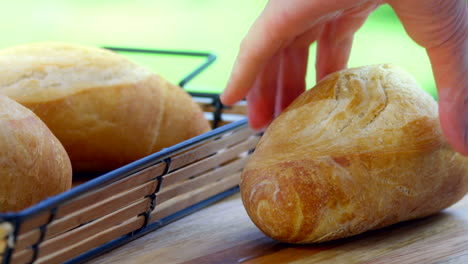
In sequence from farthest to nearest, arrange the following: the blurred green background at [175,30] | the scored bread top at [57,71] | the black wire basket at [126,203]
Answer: the blurred green background at [175,30] < the scored bread top at [57,71] < the black wire basket at [126,203]

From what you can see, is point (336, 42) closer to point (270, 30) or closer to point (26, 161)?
point (270, 30)

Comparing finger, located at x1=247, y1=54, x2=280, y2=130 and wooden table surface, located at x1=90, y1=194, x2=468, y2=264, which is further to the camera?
finger, located at x1=247, y1=54, x2=280, y2=130

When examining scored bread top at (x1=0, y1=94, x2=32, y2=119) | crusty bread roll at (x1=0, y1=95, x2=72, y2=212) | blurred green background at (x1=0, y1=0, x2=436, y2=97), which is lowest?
blurred green background at (x1=0, y1=0, x2=436, y2=97)

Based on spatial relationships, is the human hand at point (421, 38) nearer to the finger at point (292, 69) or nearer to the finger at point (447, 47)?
the finger at point (447, 47)

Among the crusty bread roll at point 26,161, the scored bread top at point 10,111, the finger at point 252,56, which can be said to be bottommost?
the crusty bread roll at point 26,161

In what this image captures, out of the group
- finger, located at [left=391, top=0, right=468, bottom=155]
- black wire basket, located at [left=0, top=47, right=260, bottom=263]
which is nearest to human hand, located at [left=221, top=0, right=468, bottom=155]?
finger, located at [left=391, top=0, right=468, bottom=155]

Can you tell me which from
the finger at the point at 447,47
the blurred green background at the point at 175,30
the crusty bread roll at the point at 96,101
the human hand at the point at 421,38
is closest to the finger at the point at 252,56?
the human hand at the point at 421,38

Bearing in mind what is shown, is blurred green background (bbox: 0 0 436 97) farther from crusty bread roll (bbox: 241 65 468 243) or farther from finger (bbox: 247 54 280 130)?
crusty bread roll (bbox: 241 65 468 243)
